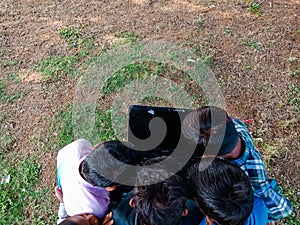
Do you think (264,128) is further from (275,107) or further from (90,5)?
(90,5)

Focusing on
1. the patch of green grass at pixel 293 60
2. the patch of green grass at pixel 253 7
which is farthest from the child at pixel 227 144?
the patch of green grass at pixel 253 7

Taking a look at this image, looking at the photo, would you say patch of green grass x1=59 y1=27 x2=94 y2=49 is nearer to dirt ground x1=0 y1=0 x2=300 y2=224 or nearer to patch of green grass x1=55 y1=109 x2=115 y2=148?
dirt ground x1=0 y1=0 x2=300 y2=224

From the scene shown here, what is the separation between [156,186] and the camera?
5.29 feet

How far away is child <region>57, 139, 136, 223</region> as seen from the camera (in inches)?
69.1

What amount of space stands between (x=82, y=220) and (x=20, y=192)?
140cm

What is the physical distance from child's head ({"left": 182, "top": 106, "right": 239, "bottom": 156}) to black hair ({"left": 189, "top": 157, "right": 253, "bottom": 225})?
15 centimetres

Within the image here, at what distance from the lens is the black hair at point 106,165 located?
1745 mm

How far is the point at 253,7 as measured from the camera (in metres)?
4.22

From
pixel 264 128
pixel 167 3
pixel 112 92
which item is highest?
pixel 167 3

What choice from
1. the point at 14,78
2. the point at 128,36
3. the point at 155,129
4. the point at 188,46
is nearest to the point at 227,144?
the point at 155,129

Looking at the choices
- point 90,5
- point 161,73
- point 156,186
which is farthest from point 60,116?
point 156,186

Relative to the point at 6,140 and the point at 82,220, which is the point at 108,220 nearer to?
the point at 82,220

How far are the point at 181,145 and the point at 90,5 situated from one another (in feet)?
9.63

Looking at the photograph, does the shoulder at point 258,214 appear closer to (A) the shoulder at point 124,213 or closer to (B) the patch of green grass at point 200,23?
(A) the shoulder at point 124,213
